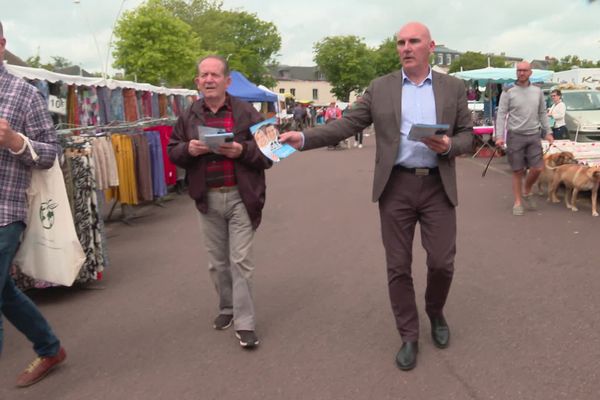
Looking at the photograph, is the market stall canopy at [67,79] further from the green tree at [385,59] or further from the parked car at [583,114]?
the green tree at [385,59]

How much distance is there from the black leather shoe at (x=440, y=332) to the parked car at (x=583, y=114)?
11.5 metres

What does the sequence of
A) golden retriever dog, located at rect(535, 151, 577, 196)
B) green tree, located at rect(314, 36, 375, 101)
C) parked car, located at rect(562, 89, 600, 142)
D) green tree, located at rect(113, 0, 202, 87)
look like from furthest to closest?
green tree, located at rect(314, 36, 375, 101) → green tree, located at rect(113, 0, 202, 87) → parked car, located at rect(562, 89, 600, 142) → golden retriever dog, located at rect(535, 151, 577, 196)

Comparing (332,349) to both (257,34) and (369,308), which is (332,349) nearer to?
(369,308)

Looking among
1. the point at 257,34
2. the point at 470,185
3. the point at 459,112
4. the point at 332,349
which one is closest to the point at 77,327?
the point at 332,349

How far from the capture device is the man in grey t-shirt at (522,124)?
7723mm

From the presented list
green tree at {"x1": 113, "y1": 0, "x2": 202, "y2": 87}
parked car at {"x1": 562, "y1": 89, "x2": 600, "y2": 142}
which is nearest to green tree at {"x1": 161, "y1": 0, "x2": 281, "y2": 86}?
green tree at {"x1": 113, "y1": 0, "x2": 202, "y2": 87}

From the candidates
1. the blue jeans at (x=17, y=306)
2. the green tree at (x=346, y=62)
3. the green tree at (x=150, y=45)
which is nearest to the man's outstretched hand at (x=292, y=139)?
the blue jeans at (x=17, y=306)

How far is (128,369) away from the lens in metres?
3.68

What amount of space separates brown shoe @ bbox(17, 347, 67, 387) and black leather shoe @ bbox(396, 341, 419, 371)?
216cm

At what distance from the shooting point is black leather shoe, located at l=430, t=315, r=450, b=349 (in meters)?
3.80

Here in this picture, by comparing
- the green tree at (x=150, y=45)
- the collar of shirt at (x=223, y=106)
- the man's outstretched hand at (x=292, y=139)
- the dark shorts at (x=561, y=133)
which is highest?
the green tree at (x=150, y=45)

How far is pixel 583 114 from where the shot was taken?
14.4 meters

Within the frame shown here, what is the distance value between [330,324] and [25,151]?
2420mm

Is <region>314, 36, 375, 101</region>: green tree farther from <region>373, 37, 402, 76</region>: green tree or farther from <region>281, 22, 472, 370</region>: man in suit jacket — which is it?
<region>281, 22, 472, 370</region>: man in suit jacket
